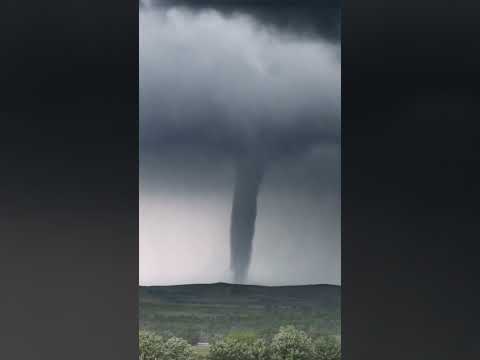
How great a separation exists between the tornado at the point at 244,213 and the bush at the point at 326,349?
1168 mm

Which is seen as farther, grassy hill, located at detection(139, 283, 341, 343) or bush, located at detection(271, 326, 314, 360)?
bush, located at detection(271, 326, 314, 360)

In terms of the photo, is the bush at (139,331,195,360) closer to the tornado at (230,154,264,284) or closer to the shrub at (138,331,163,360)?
the shrub at (138,331,163,360)

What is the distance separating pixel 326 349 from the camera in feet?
22.6

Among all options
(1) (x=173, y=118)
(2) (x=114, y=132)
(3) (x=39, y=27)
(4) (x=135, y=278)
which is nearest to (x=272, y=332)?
(1) (x=173, y=118)

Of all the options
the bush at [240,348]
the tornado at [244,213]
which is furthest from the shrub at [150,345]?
the tornado at [244,213]

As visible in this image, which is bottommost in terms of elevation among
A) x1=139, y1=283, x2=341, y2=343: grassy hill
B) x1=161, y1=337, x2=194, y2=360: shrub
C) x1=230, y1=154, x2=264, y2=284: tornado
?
x1=161, y1=337, x2=194, y2=360: shrub

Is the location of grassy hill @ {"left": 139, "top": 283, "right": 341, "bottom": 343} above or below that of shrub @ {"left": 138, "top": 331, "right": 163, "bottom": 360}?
above

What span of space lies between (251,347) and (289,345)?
45 cm

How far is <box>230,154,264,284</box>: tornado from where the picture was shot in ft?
22.0

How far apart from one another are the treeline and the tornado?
803 mm

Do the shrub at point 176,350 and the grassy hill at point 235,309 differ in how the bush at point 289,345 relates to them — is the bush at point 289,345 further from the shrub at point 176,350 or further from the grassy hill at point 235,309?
the shrub at point 176,350

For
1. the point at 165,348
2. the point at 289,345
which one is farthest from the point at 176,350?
the point at 289,345

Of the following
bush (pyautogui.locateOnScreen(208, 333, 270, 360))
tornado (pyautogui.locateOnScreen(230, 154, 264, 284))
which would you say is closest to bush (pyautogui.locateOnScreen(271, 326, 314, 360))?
bush (pyautogui.locateOnScreen(208, 333, 270, 360))

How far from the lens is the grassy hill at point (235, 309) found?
6.75 metres
